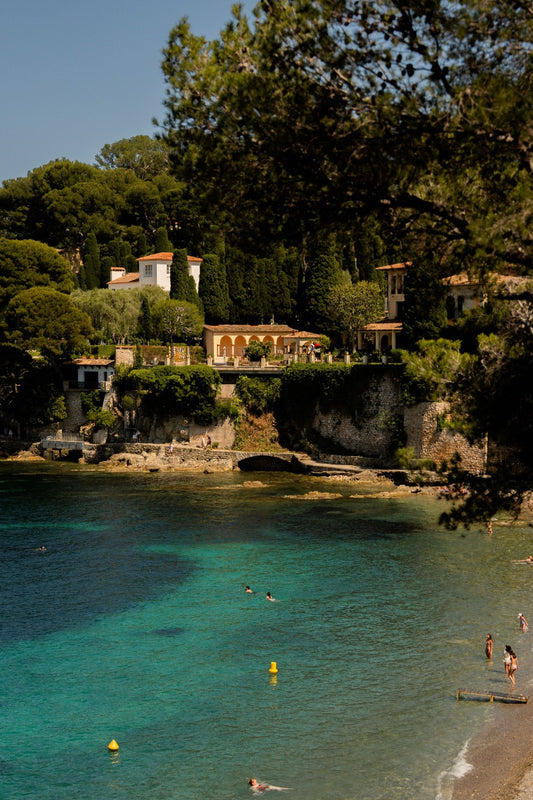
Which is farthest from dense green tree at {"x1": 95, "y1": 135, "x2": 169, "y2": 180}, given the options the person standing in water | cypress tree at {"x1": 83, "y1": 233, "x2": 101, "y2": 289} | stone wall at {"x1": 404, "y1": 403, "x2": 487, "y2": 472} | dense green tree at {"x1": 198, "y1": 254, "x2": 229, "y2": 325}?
the person standing in water

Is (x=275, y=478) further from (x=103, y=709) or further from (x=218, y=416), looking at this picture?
(x=103, y=709)

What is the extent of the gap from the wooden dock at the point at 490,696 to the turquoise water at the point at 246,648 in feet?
1.35

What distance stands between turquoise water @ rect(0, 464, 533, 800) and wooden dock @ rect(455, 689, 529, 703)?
0.41 metres

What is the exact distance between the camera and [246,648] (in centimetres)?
2759

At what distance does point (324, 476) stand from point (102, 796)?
38252 mm

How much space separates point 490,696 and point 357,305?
47264mm

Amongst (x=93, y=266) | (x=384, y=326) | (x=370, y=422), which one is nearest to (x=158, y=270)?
(x=93, y=266)

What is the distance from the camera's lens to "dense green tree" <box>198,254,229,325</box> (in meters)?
81.0

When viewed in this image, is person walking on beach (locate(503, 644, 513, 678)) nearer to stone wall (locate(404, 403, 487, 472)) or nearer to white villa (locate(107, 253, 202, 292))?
stone wall (locate(404, 403, 487, 472))

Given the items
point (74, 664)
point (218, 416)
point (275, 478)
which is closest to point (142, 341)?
point (218, 416)

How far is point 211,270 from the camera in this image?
81.4m

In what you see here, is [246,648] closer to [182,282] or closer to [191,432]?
[191,432]

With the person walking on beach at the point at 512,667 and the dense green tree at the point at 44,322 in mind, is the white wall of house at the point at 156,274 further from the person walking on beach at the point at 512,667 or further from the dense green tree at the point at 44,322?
the person walking on beach at the point at 512,667

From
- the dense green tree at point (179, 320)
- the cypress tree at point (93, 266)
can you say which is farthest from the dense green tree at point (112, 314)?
the cypress tree at point (93, 266)
